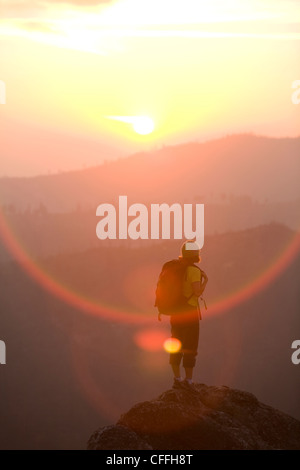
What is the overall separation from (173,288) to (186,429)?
219 cm

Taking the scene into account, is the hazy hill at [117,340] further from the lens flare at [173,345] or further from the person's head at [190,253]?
the person's head at [190,253]

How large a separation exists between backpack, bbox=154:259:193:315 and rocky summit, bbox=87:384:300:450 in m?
1.40

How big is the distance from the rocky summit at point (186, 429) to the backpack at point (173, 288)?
1.40 m

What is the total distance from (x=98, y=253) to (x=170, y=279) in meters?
172

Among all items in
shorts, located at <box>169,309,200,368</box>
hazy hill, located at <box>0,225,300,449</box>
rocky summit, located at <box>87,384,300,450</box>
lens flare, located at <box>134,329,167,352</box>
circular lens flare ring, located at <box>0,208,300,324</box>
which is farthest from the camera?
circular lens flare ring, located at <box>0,208,300,324</box>

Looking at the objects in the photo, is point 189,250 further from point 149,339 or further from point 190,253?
point 149,339

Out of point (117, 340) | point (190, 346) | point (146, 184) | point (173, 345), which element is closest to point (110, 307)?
point (117, 340)

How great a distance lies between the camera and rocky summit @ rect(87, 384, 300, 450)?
31.3 feet

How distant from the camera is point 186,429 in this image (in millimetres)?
9797

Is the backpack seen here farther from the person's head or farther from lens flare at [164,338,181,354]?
lens flare at [164,338,181,354]

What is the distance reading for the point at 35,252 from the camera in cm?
17675

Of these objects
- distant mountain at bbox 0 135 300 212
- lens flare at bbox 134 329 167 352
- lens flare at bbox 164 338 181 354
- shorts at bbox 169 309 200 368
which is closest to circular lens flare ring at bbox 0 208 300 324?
lens flare at bbox 134 329 167 352

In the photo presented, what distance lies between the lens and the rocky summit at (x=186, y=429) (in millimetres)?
9555
